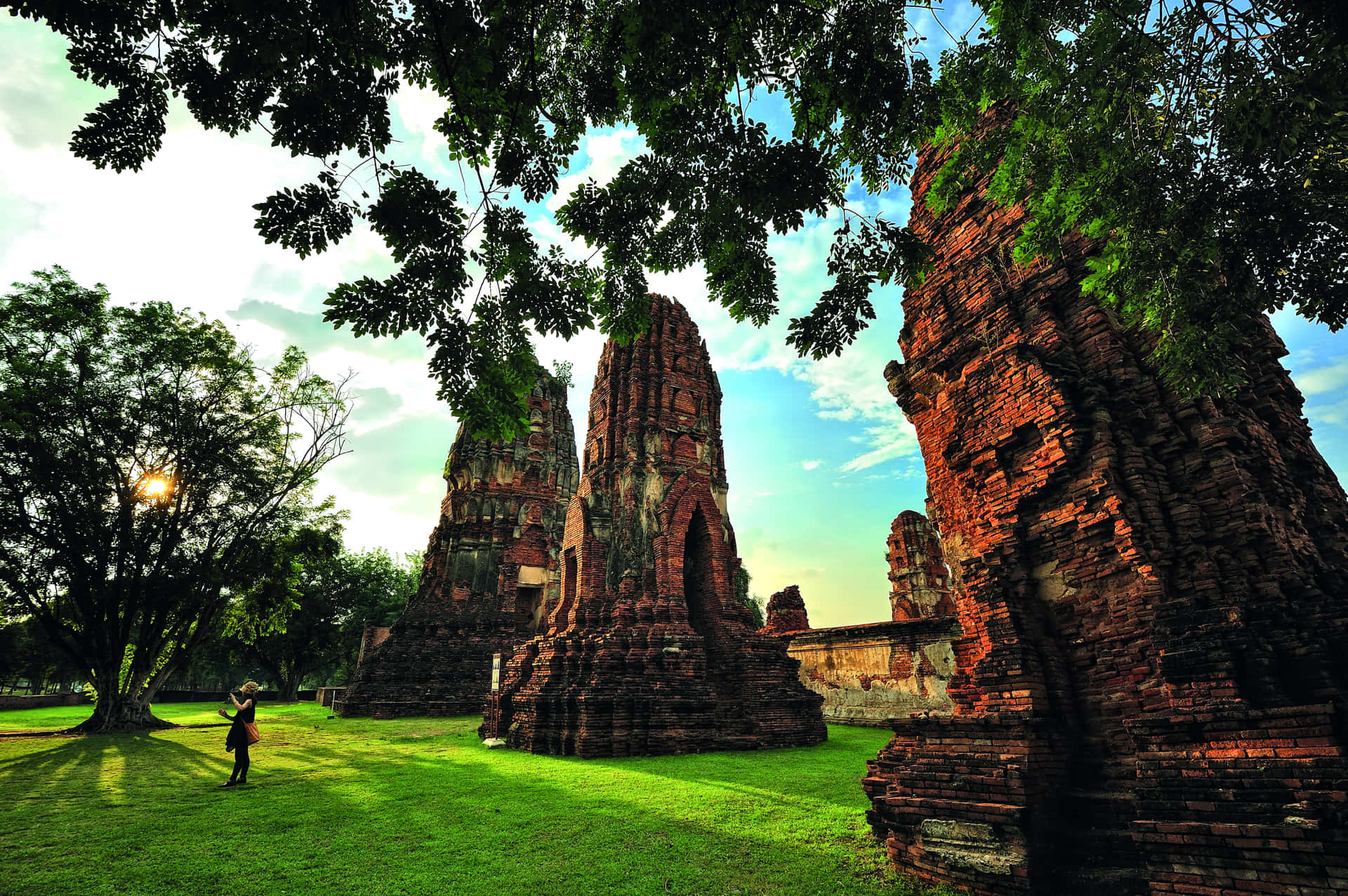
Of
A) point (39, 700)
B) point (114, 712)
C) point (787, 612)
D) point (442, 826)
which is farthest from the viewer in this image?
point (39, 700)

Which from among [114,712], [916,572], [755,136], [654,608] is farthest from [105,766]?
[916,572]

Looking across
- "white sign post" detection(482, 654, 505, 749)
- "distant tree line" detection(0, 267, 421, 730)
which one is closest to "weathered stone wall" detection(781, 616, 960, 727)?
"white sign post" detection(482, 654, 505, 749)

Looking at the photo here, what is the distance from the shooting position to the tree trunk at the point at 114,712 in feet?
48.6

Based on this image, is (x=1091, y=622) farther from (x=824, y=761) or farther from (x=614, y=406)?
(x=614, y=406)

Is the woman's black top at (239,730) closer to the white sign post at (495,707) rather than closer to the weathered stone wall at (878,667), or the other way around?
the white sign post at (495,707)

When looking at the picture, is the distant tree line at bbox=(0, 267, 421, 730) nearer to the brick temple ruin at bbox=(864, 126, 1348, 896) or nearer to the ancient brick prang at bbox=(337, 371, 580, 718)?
the ancient brick prang at bbox=(337, 371, 580, 718)

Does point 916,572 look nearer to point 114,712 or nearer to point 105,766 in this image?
point 105,766

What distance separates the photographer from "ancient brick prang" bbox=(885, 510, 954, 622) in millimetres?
21547

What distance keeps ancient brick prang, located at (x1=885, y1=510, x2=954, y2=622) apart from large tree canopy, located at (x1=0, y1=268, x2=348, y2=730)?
69.8 feet

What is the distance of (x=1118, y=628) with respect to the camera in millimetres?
4289

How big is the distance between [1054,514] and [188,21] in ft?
22.6

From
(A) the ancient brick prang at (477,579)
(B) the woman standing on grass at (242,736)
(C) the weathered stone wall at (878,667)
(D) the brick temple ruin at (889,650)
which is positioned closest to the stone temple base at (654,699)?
(D) the brick temple ruin at (889,650)

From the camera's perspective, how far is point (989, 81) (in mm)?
4215

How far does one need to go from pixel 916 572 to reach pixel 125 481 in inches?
986
